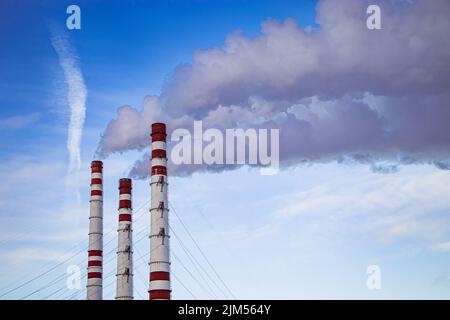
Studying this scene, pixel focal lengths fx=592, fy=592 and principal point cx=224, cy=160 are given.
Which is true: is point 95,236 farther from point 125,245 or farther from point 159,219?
point 159,219

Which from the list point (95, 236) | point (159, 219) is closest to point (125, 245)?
point (95, 236)

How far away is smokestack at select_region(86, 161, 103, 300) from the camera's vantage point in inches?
2080

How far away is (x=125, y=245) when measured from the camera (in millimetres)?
53875

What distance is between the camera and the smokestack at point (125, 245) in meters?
52.7

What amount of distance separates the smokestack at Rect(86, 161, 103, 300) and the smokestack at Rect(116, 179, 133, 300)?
70.1 inches

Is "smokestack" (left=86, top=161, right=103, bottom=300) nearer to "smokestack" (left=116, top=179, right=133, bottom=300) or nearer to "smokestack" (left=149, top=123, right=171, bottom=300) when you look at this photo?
"smokestack" (left=116, top=179, right=133, bottom=300)

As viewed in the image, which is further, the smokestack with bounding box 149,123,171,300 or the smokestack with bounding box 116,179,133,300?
the smokestack with bounding box 116,179,133,300

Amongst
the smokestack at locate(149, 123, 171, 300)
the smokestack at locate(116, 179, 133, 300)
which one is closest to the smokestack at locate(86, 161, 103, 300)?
the smokestack at locate(116, 179, 133, 300)

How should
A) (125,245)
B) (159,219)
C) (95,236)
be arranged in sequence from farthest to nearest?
(95,236), (125,245), (159,219)

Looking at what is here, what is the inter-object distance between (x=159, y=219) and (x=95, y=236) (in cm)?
1335

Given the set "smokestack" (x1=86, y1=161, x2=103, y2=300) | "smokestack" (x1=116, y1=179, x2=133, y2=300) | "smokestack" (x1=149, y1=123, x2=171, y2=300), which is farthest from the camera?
"smokestack" (x1=86, y1=161, x2=103, y2=300)
